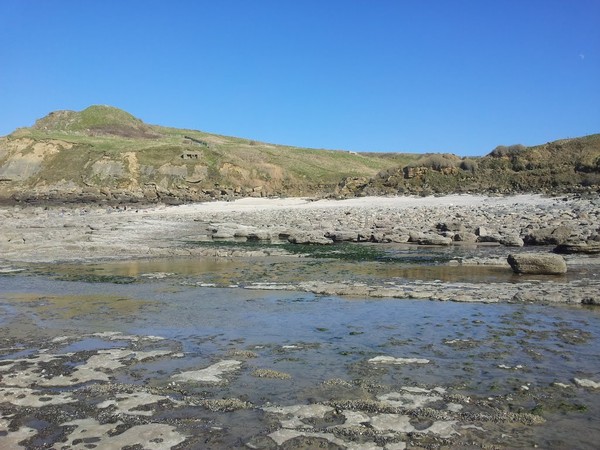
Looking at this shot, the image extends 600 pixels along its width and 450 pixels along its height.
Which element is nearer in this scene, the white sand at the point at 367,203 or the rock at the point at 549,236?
the rock at the point at 549,236

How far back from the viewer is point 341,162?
83250 mm

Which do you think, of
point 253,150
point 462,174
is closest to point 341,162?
point 253,150

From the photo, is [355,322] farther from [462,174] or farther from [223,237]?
[462,174]

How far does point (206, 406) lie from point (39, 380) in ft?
6.18

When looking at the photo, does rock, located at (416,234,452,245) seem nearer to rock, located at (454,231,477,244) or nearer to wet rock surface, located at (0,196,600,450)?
rock, located at (454,231,477,244)

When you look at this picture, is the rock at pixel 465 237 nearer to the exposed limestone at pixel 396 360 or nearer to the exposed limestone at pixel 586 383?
the exposed limestone at pixel 396 360

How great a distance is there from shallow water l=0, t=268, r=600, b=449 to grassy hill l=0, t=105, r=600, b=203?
2466 centimetres

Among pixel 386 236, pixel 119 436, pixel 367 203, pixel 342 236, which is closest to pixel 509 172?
pixel 367 203

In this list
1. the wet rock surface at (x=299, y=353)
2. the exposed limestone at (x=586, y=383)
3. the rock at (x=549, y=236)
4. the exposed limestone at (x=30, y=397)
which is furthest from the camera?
the rock at (x=549, y=236)

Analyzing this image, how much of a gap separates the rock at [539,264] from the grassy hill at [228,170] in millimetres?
18825

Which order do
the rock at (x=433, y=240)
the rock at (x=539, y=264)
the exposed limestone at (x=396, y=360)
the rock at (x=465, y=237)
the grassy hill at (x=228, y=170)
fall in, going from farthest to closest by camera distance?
the grassy hill at (x=228, y=170) < the rock at (x=465, y=237) < the rock at (x=433, y=240) < the rock at (x=539, y=264) < the exposed limestone at (x=396, y=360)

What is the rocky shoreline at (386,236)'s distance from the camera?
1073cm

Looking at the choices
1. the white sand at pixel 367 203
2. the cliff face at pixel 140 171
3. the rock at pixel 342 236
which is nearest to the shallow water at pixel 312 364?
the rock at pixel 342 236

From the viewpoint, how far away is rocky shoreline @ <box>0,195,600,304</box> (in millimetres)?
10727
